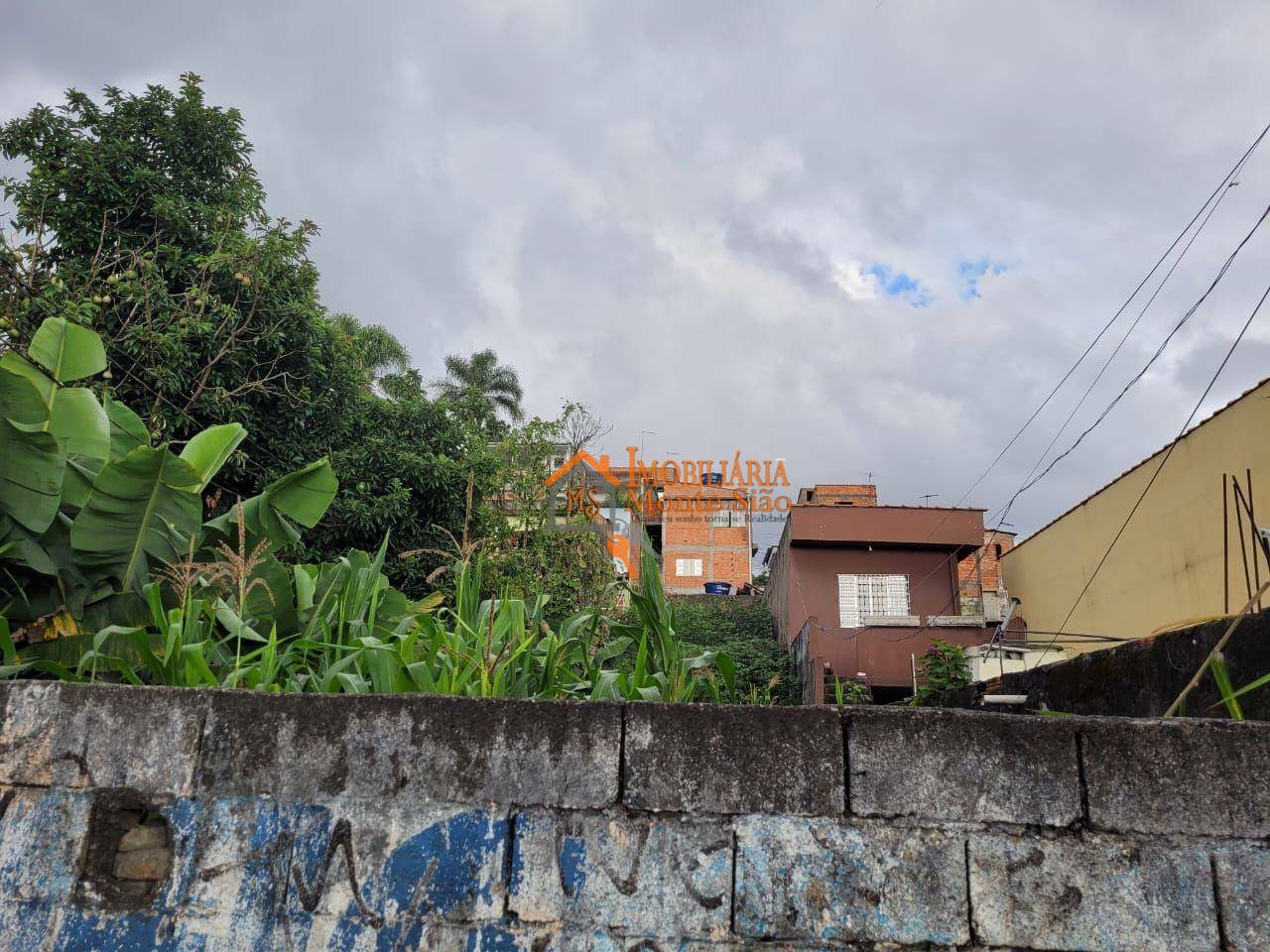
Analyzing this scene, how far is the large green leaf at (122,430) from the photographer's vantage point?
436 centimetres

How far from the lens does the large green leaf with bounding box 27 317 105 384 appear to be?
13.4 ft

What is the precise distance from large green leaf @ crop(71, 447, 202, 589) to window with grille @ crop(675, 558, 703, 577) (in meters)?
30.4

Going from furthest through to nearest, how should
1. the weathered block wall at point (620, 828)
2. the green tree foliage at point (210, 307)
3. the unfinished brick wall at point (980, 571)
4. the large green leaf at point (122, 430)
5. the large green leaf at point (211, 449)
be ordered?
the unfinished brick wall at point (980, 571)
the green tree foliage at point (210, 307)
the large green leaf at point (122, 430)
the large green leaf at point (211, 449)
the weathered block wall at point (620, 828)

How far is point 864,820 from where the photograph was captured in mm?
2035

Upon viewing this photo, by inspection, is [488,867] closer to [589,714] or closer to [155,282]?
[589,714]

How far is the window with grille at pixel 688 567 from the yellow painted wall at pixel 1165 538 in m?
20.3

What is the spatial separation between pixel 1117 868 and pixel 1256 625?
1359 millimetres

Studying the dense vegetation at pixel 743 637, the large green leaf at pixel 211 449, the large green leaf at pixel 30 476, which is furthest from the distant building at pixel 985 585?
the large green leaf at pixel 30 476

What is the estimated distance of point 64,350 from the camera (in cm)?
411

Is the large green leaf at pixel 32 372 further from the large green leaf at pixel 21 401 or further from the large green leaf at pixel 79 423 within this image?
the large green leaf at pixel 21 401

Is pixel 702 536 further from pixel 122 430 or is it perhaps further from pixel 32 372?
pixel 32 372

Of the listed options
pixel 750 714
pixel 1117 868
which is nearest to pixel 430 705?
pixel 750 714

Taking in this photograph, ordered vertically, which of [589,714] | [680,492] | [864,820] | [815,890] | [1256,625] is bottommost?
[815,890]

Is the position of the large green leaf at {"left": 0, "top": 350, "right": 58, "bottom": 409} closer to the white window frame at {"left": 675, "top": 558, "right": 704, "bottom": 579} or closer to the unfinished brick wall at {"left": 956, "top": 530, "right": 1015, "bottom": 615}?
the unfinished brick wall at {"left": 956, "top": 530, "right": 1015, "bottom": 615}
